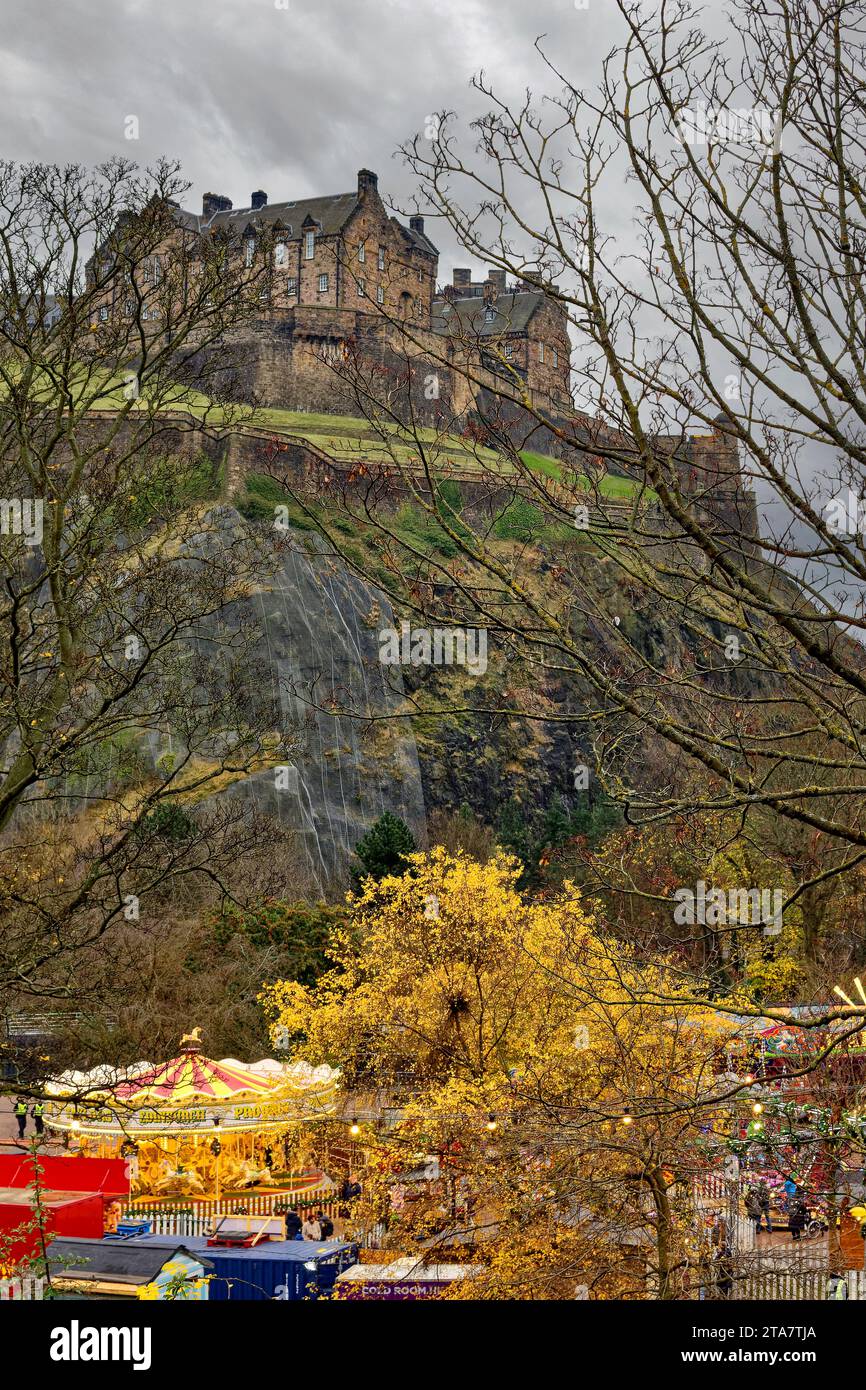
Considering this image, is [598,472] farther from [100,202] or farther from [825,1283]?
[825,1283]

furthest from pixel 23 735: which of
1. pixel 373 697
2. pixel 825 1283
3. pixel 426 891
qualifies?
pixel 373 697

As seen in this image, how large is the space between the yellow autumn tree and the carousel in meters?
1.21

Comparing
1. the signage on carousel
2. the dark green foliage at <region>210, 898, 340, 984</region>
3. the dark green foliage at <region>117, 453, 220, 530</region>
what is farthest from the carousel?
the dark green foliage at <region>117, 453, 220, 530</region>

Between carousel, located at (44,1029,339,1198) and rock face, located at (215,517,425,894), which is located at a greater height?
rock face, located at (215,517,425,894)

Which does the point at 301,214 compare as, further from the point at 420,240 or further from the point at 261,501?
the point at 261,501

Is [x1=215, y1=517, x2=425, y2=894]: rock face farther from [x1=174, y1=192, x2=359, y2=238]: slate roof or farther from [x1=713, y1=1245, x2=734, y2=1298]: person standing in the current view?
[x1=713, y1=1245, x2=734, y2=1298]: person standing

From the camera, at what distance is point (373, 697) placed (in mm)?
47656

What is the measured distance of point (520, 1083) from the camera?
12.4m

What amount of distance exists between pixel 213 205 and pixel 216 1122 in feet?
194

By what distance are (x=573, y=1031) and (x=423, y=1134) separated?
4171mm

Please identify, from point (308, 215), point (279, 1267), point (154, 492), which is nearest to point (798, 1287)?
point (279, 1267)

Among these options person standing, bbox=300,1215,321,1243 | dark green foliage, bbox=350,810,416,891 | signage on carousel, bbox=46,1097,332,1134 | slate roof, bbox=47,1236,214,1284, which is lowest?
person standing, bbox=300,1215,321,1243

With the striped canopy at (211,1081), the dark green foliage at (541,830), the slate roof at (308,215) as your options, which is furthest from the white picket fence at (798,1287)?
the slate roof at (308,215)

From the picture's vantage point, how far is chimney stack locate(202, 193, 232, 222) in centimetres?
6712
